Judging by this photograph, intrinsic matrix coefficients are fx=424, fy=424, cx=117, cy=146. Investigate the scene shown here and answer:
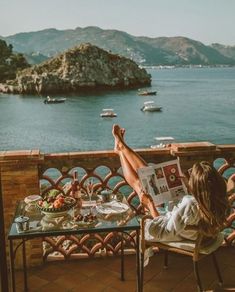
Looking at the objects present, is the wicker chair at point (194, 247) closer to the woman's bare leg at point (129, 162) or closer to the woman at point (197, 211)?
the woman at point (197, 211)

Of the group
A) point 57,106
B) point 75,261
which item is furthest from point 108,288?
point 57,106

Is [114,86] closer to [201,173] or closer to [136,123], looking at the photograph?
[136,123]

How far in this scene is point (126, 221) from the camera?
11.9 feet

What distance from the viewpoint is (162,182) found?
414 cm

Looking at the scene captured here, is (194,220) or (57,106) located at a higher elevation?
(194,220)

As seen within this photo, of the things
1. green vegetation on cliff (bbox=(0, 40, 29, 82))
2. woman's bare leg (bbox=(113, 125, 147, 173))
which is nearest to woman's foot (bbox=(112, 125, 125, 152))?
woman's bare leg (bbox=(113, 125, 147, 173))

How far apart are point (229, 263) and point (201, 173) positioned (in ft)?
6.19

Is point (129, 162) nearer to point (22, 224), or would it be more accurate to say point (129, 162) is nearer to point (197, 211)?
point (197, 211)

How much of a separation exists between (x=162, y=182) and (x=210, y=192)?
41.6 inches

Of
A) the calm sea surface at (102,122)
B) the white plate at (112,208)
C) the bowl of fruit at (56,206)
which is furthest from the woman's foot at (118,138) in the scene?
the calm sea surface at (102,122)

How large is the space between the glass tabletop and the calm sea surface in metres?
46.2

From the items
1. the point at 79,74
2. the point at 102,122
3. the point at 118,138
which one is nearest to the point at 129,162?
the point at 118,138

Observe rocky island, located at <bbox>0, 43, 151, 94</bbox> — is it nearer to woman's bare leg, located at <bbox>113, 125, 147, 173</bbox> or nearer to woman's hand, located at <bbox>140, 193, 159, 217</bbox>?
woman's bare leg, located at <bbox>113, 125, 147, 173</bbox>

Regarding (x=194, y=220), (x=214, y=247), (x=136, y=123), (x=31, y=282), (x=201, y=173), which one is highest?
(x=201, y=173)
